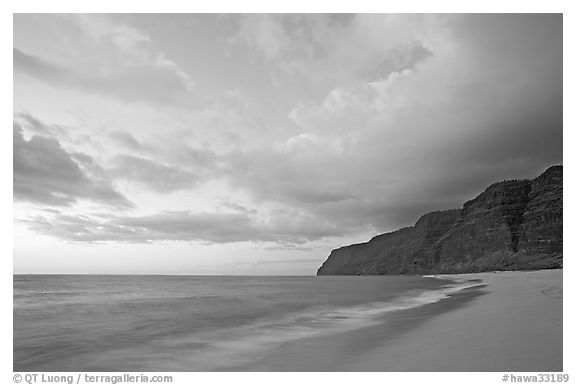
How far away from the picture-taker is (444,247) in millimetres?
171375

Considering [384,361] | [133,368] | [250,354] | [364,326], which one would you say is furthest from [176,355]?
[364,326]

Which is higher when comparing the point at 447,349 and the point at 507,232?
the point at 507,232

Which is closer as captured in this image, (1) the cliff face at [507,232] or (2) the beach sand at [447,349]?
(2) the beach sand at [447,349]

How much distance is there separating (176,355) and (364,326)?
8553mm

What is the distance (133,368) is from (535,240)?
144442 mm

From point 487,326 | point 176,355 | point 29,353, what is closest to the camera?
point 487,326

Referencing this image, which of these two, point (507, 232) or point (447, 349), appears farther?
point (507, 232)

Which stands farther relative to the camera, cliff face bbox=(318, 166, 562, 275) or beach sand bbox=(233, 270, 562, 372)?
cliff face bbox=(318, 166, 562, 275)
